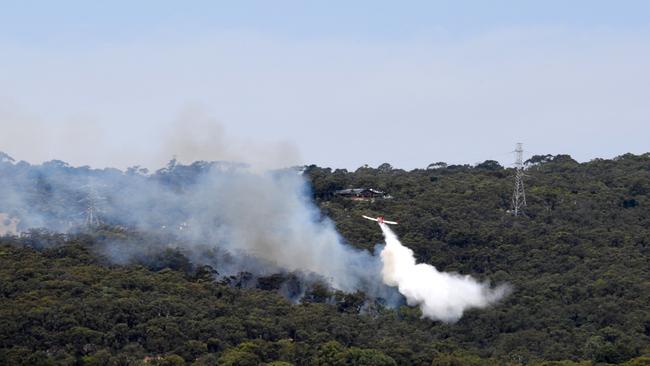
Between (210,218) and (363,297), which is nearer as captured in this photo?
(363,297)

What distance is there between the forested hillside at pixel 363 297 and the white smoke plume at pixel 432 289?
2.48 feet

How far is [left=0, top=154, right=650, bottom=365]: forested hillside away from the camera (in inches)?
3100

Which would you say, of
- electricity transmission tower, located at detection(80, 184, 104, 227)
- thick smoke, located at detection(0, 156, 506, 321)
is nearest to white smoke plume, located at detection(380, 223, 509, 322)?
thick smoke, located at detection(0, 156, 506, 321)

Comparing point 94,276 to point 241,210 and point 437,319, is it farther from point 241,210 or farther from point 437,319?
point 437,319

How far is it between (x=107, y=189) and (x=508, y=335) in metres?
25.4

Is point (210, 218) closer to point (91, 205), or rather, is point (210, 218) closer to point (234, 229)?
point (234, 229)

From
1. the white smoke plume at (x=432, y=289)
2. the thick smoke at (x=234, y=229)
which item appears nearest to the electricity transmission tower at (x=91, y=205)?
the thick smoke at (x=234, y=229)

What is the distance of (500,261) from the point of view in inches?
3915

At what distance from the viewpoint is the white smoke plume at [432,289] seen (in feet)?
299

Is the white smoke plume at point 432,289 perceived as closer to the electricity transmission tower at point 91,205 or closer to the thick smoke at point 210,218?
the thick smoke at point 210,218

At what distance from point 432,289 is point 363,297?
373cm

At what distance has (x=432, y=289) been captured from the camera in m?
91.1

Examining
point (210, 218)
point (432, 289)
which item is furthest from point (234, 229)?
point (432, 289)

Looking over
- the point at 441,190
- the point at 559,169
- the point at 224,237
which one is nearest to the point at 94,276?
the point at 224,237
